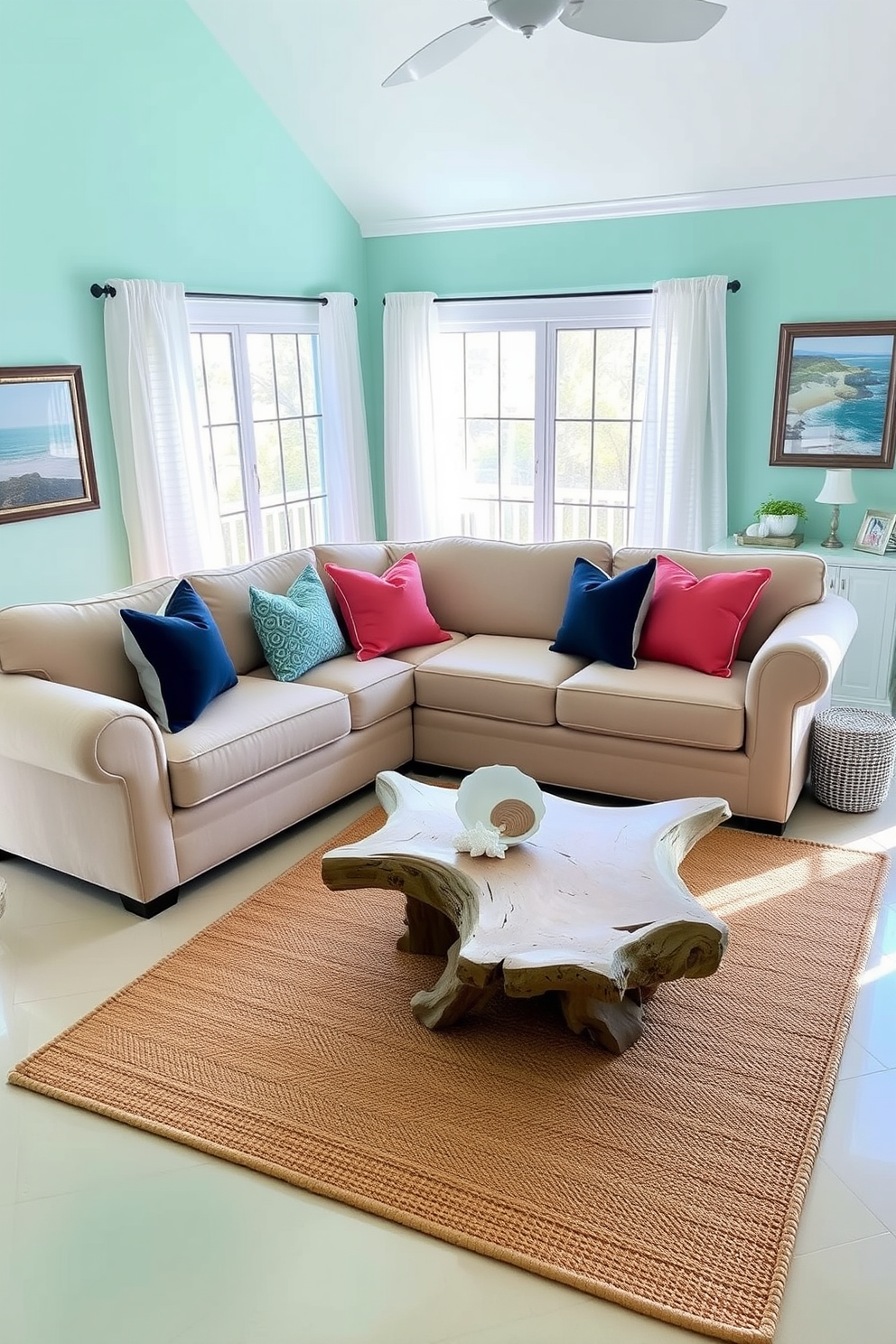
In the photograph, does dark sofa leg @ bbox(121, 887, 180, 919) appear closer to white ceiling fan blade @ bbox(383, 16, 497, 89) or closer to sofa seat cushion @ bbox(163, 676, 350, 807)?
sofa seat cushion @ bbox(163, 676, 350, 807)

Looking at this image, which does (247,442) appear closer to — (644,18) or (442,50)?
(442,50)

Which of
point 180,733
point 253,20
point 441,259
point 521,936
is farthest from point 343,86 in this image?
point 521,936

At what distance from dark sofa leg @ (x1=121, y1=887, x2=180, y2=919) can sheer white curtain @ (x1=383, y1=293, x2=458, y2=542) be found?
3.41m

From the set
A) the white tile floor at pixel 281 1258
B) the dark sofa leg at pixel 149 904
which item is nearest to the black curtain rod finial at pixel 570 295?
the dark sofa leg at pixel 149 904

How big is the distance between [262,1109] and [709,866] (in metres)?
1.73

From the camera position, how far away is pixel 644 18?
9.22ft

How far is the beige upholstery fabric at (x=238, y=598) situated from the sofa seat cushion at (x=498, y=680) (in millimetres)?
667

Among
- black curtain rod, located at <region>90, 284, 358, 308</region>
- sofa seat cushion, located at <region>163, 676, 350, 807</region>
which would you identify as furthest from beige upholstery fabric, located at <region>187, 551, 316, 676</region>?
black curtain rod, located at <region>90, 284, 358, 308</region>

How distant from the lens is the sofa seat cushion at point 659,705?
3.66 meters

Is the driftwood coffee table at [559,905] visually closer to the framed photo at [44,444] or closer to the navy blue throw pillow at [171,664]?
the navy blue throw pillow at [171,664]

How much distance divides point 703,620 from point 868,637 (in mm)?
1306

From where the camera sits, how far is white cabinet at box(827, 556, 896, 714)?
4.77m

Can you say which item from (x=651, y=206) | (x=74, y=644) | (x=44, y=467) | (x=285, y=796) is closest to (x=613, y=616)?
(x=285, y=796)

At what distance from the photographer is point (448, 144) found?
521cm
